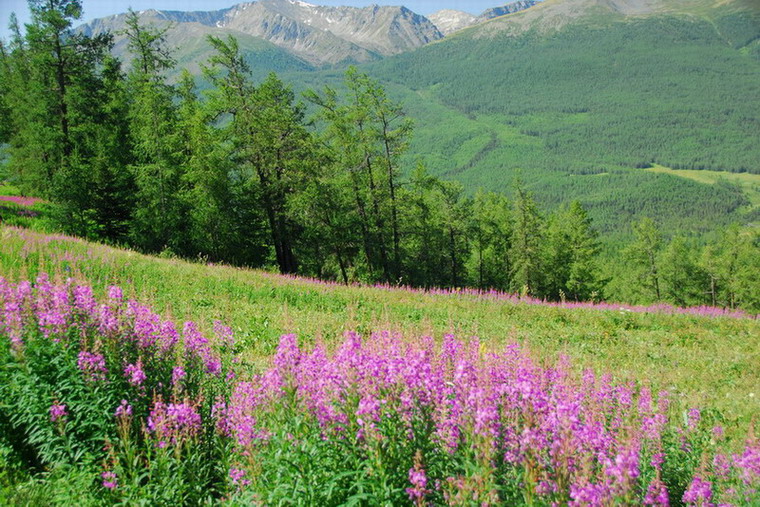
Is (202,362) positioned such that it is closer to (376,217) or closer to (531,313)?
(531,313)

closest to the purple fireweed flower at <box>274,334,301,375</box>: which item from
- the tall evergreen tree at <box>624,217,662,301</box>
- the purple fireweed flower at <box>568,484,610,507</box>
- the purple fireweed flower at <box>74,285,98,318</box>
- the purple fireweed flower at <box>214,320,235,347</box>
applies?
the purple fireweed flower at <box>568,484,610,507</box>

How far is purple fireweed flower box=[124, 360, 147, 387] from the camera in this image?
12.5ft

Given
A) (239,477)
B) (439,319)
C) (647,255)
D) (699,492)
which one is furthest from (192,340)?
(647,255)

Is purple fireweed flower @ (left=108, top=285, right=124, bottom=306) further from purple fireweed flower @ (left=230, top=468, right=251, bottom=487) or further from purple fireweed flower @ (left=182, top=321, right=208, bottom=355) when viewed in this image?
purple fireweed flower @ (left=230, top=468, right=251, bottom=487)

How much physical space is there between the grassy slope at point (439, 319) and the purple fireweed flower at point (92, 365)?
4.14m

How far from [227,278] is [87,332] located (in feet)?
28.1

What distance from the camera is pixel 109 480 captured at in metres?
3.47

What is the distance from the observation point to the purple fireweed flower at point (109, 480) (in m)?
3.20

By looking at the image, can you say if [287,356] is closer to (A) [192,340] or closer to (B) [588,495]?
(A) [192,340]

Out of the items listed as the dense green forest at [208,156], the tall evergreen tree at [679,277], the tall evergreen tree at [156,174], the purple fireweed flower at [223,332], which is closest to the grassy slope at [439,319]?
the purple fireweed flower at [223,332]

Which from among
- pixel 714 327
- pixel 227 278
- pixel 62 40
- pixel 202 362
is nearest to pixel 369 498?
pixel 202 362

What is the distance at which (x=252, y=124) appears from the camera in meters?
24.7

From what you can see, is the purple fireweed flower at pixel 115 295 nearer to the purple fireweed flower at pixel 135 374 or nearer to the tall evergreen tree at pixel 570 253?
the purple fireweed flower at pixel 135 374

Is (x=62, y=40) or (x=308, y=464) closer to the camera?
(x=308, y=464)
